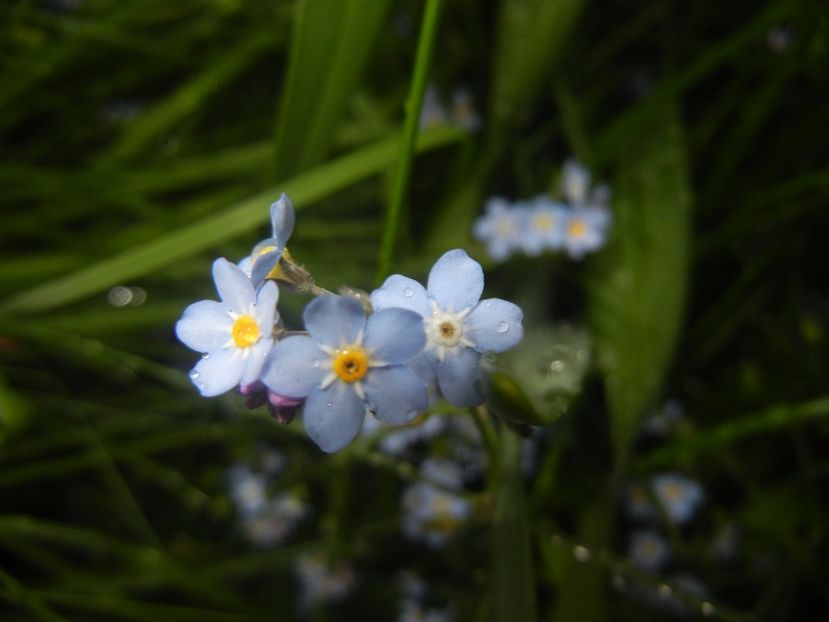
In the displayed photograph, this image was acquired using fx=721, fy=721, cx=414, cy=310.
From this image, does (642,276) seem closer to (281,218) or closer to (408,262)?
(408,262)

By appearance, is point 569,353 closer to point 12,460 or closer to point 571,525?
point 571,525

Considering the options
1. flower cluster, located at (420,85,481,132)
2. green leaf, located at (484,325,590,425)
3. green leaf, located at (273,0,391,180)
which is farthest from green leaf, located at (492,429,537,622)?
flower cluster, located at (420,85,481,132)

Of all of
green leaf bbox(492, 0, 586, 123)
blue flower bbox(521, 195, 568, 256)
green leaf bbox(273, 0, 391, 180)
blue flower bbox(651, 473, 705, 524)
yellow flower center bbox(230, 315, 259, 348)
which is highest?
green leaf bbox(492, 0, 586, 123)

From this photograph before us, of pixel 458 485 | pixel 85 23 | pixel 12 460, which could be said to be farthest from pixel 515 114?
pixel 12 460

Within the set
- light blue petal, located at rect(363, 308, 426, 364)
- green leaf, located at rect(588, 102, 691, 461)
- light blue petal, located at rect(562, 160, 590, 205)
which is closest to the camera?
light blue petal, located at rect(363, 308, 426, 364)

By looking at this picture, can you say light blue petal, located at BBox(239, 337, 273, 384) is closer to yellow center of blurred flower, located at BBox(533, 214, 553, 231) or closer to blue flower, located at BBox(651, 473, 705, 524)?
yellow center of blurred flower, located at BBox(533, 214, 553, 231)

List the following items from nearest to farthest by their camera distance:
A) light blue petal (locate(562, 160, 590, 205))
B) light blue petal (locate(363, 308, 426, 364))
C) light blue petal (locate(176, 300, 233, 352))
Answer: light blue petal (locate(363, 308, 426, 364))
light blue petal (locate(176, 300, 233, 352))
light blue petal (locate(562, 160, 590, 205))

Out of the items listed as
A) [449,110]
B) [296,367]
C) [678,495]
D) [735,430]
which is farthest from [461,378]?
[449,110]
